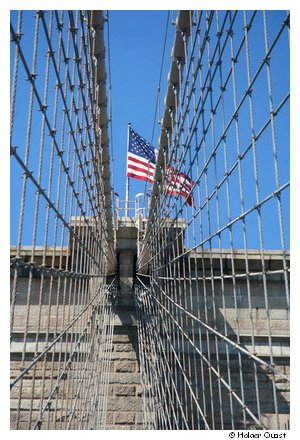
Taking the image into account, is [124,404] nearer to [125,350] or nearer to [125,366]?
[125,366]

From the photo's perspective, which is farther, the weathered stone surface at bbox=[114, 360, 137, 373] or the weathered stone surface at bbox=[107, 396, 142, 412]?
the weathered stone surface at bbox=[114, 360, 137, 373]

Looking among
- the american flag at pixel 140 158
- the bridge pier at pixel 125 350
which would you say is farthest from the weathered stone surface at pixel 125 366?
the american flag at pixel 140 158

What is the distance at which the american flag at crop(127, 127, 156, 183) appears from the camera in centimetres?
722

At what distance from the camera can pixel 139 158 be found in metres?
7.39

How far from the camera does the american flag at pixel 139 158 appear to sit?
7.22 meters

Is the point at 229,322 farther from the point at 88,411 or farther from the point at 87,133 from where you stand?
the point at 87,133

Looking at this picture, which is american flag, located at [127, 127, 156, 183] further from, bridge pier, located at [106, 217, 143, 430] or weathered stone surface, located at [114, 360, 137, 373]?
weathered stone surface, located at [114, 360, 137, 373]

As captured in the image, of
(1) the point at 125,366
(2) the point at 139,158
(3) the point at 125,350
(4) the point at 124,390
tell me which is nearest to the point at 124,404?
(4) the point at 124,390

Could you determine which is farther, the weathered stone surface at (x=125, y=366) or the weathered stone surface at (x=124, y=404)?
the weathered stone surface at (x=125, y=366)

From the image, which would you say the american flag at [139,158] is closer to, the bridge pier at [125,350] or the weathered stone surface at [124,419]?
the bridge pier at [125,350]

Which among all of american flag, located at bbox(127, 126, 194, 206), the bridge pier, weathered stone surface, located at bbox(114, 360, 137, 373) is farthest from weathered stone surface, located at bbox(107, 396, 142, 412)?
american flag, located at bbox(127, 126, 194, 206)
